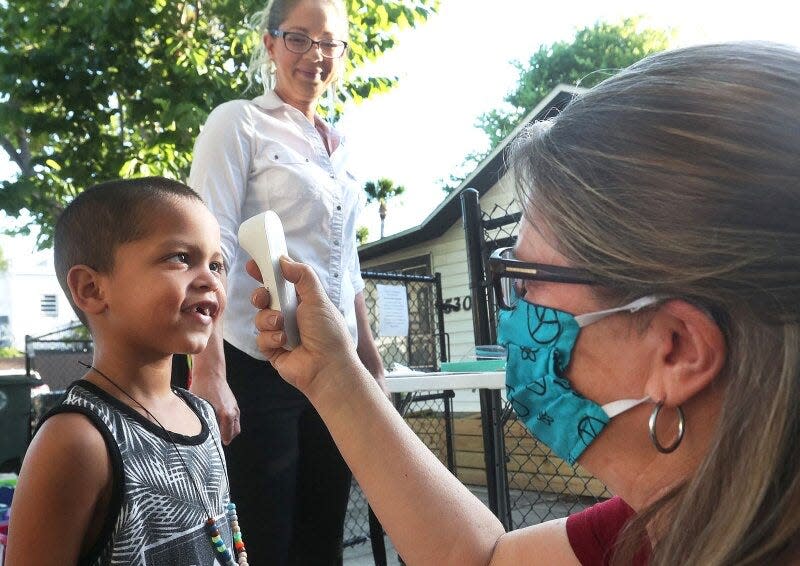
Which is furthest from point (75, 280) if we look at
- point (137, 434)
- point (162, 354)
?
point (137, 434)

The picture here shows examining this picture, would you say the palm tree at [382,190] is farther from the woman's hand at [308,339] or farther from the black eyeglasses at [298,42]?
the woman's hand at [308,339]

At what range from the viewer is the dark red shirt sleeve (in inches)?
54.7

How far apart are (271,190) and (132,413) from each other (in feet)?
3.03

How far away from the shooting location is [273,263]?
153 cm

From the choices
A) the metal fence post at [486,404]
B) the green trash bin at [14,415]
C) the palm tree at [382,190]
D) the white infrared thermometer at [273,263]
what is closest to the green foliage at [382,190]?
the palm tree at [382,190]

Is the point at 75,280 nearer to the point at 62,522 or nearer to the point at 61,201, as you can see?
the point at 62,522

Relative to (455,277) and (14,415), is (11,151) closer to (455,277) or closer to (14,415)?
(14,415)

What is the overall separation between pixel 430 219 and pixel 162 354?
12273 mm

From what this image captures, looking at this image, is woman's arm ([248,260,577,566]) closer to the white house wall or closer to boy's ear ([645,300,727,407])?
boy's ear ([645,300,727,407])

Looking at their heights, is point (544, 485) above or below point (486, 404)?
below

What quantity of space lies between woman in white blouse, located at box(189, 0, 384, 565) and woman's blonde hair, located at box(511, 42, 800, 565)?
1377 millimetres

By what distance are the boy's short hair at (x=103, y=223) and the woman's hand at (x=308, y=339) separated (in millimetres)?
558

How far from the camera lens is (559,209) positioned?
1108 millimetres

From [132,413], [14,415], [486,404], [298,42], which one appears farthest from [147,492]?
[14,415]
